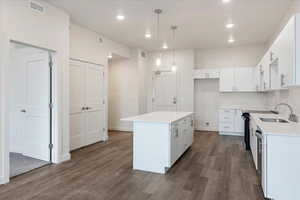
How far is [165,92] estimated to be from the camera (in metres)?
7.80

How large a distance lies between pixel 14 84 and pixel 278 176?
5202 mm

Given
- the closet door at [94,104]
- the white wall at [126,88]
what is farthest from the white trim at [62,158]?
the white wall at [126,88]

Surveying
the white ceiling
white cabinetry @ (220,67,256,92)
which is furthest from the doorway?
white cabinetry @ (220,67,256,92)

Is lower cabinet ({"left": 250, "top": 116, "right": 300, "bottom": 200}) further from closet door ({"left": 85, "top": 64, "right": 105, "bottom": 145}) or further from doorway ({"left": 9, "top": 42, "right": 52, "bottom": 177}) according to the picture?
closet door ({"left": 85, "top": 64, "right": 105, "bottom": 145})

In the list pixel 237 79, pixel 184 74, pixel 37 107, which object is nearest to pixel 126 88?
pixel 184 74

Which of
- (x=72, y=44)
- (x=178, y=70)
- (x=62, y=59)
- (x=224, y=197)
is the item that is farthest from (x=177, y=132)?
(x=178, y=70)

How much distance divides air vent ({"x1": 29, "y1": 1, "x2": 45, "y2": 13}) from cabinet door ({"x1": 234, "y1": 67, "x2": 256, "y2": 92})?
18.8 ft

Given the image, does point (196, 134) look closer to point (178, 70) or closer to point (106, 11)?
point (178, 70)

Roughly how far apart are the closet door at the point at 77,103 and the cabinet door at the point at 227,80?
4502 mm

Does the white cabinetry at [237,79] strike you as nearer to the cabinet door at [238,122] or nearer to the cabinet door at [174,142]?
the cabinet door at [238,122]

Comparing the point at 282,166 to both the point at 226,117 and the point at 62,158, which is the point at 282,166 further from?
the point at 226,117

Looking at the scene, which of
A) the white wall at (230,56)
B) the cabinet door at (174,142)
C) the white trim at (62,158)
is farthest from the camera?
the white wall at (230,56)

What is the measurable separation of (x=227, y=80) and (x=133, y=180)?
16.4 feet

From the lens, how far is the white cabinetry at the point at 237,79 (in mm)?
6527
